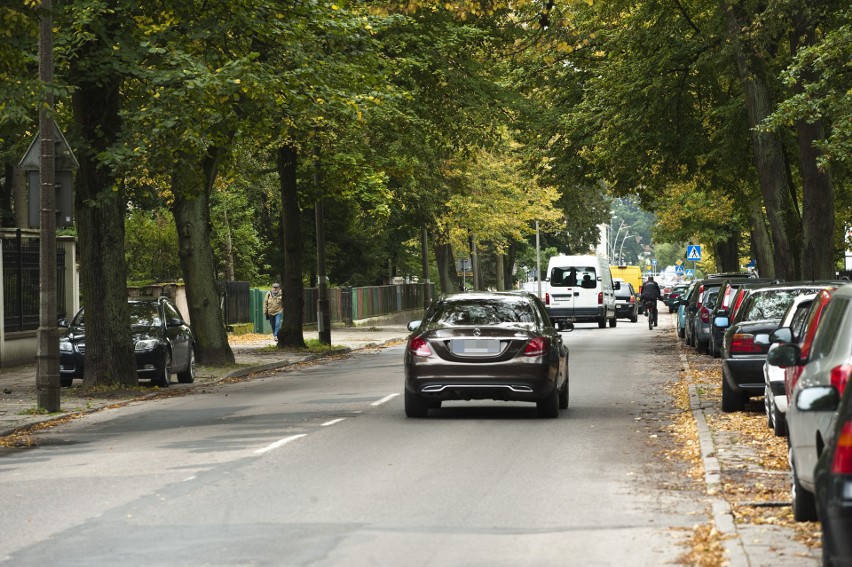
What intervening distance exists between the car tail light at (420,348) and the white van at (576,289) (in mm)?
34977

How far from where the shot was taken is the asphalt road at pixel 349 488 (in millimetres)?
8484

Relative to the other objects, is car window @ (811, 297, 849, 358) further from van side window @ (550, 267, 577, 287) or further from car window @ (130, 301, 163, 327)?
van side window @ (550, 267, 577, 287)

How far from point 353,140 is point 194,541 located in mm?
27330

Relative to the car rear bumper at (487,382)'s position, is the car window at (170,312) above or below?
above

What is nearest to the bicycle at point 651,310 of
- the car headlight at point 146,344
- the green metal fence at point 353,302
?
the green metal fence at point 353,302

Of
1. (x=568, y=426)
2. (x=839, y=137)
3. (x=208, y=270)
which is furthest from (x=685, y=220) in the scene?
(x=568, y=426)

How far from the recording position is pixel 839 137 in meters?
21.7

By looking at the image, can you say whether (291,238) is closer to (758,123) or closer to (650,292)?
(758,123)

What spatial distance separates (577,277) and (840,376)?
43.6 meters

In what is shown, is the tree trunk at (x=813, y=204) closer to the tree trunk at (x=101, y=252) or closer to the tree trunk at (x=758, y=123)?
the tree trunk at (x=758, y=123)

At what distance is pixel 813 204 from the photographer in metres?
27.8

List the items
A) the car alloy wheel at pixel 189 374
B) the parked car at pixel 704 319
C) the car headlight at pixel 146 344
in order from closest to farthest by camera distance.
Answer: the car headlight at pixel 146 344 < the car alloy wheel at pixel 189 374 < the parked car at pixel 704 319

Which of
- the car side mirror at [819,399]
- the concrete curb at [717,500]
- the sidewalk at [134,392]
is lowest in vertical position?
the concrete curb at [717,500]

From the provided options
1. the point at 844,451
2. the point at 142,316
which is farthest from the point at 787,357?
the point at 142,316
